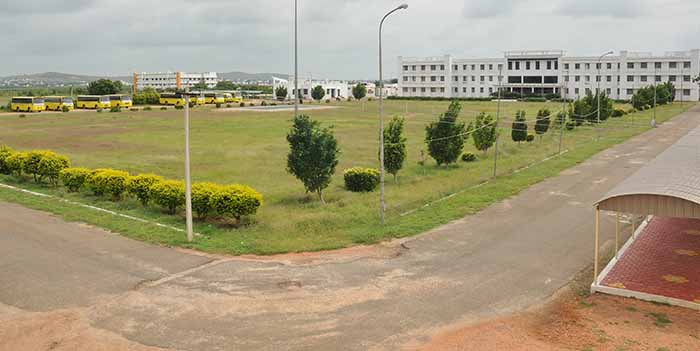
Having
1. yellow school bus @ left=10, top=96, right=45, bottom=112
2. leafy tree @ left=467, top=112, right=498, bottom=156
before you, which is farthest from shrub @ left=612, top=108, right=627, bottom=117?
yellow school bus @ left=10, top=96, right=45, bottom=112

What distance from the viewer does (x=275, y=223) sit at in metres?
16.0

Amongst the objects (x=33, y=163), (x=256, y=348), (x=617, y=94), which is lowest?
(x=256, y=348)

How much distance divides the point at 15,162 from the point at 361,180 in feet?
43.0

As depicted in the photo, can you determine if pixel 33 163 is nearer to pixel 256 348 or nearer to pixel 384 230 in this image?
pixel 384 230

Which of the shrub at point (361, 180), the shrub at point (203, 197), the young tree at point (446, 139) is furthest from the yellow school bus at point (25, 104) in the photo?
the shrub at point (203, 197)

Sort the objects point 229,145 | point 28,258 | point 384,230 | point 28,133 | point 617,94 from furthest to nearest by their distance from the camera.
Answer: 1. point 617,94
2. point 28,133
3. point 229,145
4. point 384,230
5. point 28,258

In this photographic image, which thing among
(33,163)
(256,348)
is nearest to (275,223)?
(256,348)

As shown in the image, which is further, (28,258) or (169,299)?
(28,258)

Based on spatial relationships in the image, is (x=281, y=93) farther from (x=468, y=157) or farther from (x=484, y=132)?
(x=468, y=157)

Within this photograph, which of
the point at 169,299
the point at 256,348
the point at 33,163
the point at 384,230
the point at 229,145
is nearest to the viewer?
the point at 256,348

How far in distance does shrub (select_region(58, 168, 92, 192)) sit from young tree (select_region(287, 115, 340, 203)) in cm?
699

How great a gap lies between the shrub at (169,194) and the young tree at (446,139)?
12.5 m

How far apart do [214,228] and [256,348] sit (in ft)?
24.3

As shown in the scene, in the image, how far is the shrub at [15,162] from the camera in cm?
2262
